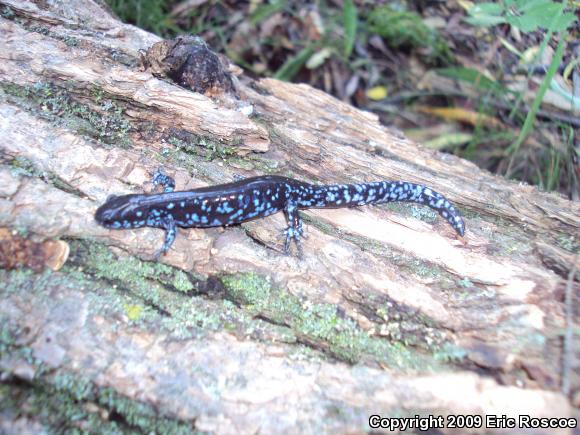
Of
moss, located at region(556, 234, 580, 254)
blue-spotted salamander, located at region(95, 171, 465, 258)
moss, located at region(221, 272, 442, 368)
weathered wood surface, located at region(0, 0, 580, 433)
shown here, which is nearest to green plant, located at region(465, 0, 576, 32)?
weathered wood surface, located at region(0, 0, 580, 433)

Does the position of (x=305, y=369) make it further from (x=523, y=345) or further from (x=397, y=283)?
(x=523, y=345)

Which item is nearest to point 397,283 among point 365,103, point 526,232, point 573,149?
point 526,232

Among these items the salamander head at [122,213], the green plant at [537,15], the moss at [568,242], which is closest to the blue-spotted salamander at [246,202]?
the salamander head at [122,213]

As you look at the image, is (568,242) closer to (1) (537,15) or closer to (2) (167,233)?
(1) (537,15)

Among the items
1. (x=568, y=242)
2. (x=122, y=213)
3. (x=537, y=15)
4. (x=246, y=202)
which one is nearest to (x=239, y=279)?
(x=246, y=202)

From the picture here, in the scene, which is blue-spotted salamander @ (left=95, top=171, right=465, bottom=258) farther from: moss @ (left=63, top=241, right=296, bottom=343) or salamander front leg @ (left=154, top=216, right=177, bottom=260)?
moss @ (left=63, top=241, right=296, bottom=343)

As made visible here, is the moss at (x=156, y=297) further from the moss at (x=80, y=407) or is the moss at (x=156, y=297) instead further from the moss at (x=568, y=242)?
the moss at (x=568, y=242)
